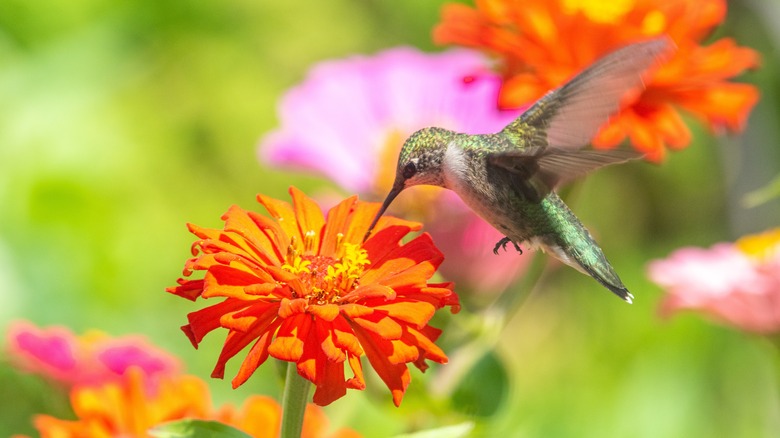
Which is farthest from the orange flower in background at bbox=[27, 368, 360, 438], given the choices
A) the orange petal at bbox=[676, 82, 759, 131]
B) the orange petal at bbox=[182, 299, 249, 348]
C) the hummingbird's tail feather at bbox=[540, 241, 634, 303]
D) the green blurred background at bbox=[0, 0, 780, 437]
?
the orange petal at bbox=[676, 82, 759, 131]

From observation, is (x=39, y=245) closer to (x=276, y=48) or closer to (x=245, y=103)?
(x=245, y=103)

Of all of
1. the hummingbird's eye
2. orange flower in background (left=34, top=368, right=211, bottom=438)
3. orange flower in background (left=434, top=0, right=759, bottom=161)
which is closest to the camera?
orange flower in background (left=34, top=368, right=211, bottom=438)

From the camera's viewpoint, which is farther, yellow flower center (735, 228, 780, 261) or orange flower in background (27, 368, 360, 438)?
yellow flower center (735, 228, 780, 261)

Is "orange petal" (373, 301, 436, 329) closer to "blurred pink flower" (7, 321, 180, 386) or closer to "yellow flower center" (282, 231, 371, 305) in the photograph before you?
"yellow flower center" (282, 231, 371, 305)

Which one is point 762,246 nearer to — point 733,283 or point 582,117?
point 733,283

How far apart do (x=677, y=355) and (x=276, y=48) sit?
101 centimetres

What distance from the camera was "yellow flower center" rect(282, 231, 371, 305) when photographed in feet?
2.23

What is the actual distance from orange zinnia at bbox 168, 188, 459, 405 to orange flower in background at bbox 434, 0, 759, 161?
0.28 meters

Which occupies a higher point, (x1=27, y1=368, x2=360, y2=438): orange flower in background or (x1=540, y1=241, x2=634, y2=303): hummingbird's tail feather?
(x1=540, y1=241, x2=634, y2=303): hummingbird's tail feather

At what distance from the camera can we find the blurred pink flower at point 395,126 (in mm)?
1145

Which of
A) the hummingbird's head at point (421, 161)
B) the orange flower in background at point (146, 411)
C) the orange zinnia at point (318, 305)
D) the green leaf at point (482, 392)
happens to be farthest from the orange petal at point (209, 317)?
the green leaf at point (482, 392)

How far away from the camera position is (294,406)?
602mm

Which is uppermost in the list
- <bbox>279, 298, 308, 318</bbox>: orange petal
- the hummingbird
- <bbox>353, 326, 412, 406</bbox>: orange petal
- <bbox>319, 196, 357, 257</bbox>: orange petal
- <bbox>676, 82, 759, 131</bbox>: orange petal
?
<bbox>676, 82, 759, 131</bbox>: orange petal

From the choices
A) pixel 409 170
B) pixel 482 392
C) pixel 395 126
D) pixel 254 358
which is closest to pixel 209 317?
pixel 254 358
